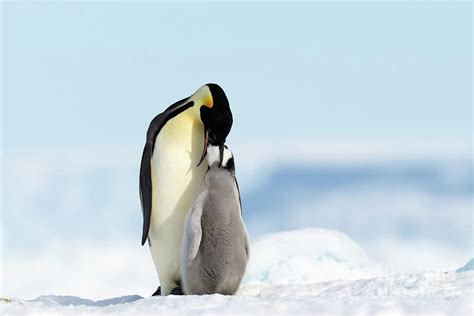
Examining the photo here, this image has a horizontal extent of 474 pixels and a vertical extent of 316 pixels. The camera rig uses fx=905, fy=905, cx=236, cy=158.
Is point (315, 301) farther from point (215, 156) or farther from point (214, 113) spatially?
point (214, 113)

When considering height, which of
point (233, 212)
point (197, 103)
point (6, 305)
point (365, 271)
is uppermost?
point (197, 103)

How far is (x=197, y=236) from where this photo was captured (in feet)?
16.7

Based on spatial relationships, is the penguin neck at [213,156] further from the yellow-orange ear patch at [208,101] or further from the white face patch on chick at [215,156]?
the yellow-orange ear patch at [208,101]

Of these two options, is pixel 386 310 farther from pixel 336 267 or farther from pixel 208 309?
pixel 336 267

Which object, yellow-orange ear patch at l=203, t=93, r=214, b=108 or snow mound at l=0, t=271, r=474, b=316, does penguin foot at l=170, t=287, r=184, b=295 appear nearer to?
snow mound at l=0, t=271, r=474, b=316

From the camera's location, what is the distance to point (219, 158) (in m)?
5.38

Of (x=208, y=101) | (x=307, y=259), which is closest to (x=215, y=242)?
(x=208, y=101)

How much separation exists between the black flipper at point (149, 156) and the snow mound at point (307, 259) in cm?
185

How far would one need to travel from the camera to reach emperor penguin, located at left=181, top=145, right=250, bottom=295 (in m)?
5.14

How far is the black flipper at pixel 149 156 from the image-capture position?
5598 millimetres

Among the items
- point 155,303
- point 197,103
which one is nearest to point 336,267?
point 197,103

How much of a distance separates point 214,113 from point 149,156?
0.50 meters

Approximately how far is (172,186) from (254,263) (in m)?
2.21

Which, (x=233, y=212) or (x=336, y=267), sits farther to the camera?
(x=336, y=267)
